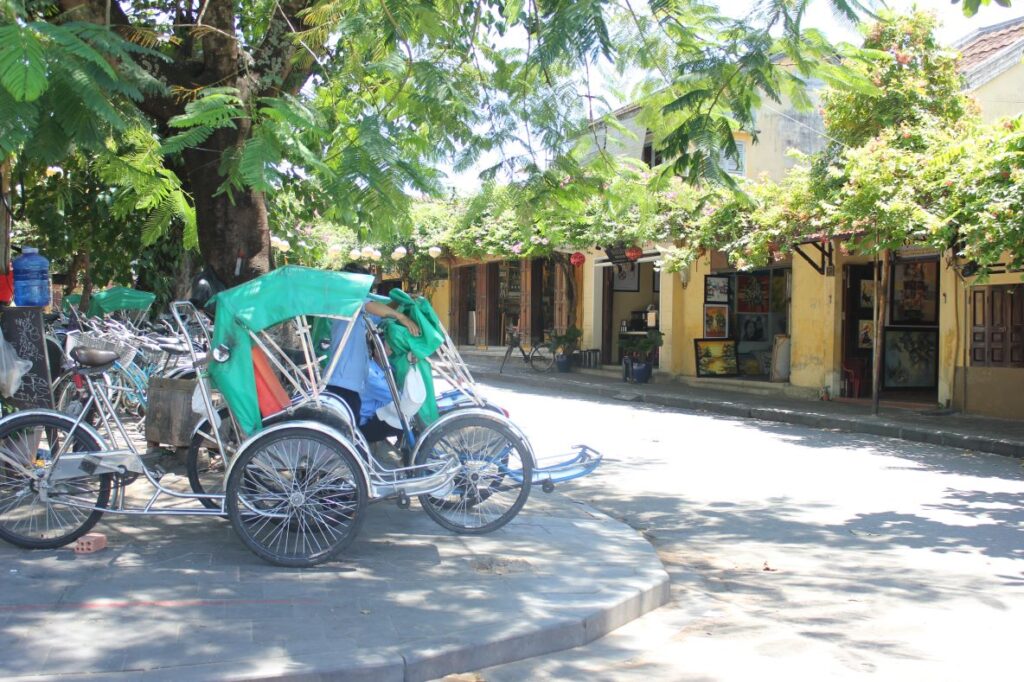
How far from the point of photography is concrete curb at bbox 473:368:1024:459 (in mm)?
12188

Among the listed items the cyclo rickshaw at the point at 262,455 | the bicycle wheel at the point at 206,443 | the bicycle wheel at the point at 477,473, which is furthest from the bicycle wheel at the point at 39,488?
the bicycle wheel at the point at 477,473

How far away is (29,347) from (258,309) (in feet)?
7.89

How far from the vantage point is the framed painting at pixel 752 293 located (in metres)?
21.4

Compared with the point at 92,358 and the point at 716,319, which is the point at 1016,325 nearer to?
the point at 716,319

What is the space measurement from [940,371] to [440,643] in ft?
45.0

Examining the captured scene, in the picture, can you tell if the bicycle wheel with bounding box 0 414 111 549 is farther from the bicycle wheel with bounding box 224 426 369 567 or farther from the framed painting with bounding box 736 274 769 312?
the framed painting with bounding box 736 274 769 312

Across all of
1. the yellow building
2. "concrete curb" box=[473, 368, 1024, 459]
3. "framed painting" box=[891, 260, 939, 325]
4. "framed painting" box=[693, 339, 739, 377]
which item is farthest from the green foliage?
"framed painting" box=[693, 339, 739, 377]

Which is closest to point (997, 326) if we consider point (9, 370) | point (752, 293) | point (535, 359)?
point (752, 293)

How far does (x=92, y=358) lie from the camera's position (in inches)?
234

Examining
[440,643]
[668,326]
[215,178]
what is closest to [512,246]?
[668,326]

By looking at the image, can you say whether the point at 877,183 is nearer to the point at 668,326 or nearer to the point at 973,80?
the point at 973,80

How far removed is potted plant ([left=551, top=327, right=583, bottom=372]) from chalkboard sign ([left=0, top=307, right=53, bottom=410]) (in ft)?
58.0

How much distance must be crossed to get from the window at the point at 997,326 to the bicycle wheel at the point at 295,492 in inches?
497

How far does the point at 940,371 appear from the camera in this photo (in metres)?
15.8
